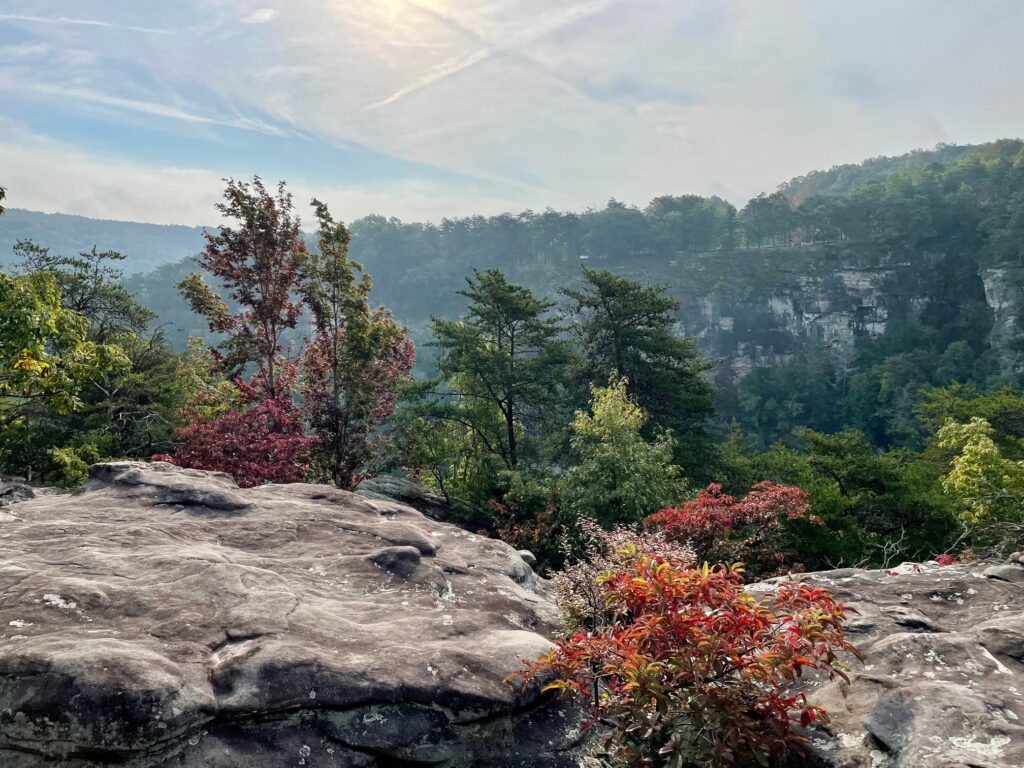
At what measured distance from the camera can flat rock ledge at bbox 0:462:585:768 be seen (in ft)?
14.0

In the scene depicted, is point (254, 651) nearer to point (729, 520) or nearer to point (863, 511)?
point (729, 520)

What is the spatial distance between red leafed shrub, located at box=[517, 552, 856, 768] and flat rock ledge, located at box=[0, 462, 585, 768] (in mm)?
1063

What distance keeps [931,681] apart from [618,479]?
1278cm

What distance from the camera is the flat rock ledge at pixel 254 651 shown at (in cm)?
428

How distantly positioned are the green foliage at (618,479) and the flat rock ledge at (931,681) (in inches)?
388

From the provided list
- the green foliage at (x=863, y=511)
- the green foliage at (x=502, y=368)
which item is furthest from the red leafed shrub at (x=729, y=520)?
the green foliage at (x=502, y=368)

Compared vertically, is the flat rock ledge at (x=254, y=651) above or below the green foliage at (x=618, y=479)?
above

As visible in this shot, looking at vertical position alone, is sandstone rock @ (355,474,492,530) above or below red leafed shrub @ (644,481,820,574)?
below

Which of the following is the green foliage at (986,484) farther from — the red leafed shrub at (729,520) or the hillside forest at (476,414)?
the red leafed shrub at (729,520)

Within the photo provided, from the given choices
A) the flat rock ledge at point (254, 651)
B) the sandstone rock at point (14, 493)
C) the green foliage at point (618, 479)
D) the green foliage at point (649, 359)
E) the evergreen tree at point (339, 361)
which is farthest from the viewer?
the green foliage at point (649, 359)

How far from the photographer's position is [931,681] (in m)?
4.68

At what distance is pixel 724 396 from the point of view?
8238 cm

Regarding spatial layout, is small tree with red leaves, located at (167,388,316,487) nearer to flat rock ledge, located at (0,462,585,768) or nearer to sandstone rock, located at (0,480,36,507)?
sandstone rock, located at (0,480,36,507)

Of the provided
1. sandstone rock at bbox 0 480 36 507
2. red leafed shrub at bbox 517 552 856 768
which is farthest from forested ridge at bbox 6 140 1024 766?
sandstone rock at bbox 0 480 36 507
